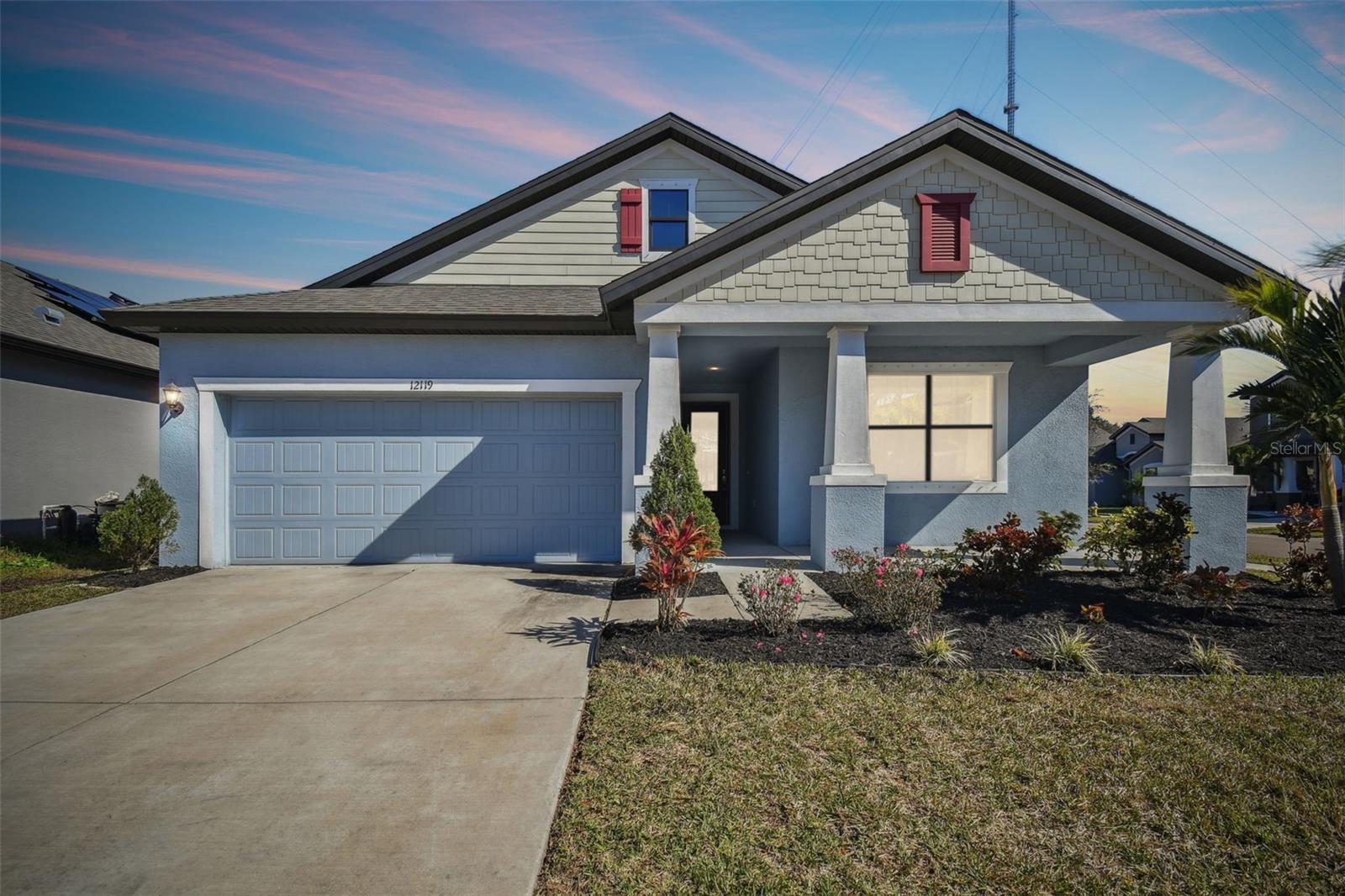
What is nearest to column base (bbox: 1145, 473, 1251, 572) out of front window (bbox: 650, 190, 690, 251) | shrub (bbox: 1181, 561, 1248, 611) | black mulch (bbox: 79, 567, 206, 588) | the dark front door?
shrub (bbox: 1181, 561, 1248, 611)

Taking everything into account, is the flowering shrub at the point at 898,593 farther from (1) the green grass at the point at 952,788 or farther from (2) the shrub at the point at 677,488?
(2) the shrub at the point at 677,488

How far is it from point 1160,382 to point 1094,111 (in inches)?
175

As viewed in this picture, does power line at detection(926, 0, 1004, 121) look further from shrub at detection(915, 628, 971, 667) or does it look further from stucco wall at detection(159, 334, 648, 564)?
shrub at detection(915, 628, 971, 667)

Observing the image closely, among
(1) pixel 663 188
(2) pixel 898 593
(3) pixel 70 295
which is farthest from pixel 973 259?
(3) pixel 70 295

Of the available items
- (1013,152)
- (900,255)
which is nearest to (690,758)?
(900,255)

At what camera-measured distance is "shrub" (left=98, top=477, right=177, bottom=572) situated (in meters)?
8.52

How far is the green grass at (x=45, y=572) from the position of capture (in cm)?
736

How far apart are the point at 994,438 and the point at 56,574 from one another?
569 inches

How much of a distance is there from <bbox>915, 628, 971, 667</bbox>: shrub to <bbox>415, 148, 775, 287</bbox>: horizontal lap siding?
8.91m

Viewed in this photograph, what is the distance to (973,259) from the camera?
26.6ft

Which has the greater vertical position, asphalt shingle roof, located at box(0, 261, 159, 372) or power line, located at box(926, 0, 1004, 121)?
power line, located at box(926, 0, 1004, 121)

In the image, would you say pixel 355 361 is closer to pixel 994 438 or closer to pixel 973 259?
pixel 973 259

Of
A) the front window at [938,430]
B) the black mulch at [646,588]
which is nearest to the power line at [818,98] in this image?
the front window at [938,430]

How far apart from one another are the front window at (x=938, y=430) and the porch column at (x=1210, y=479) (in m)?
2.59
